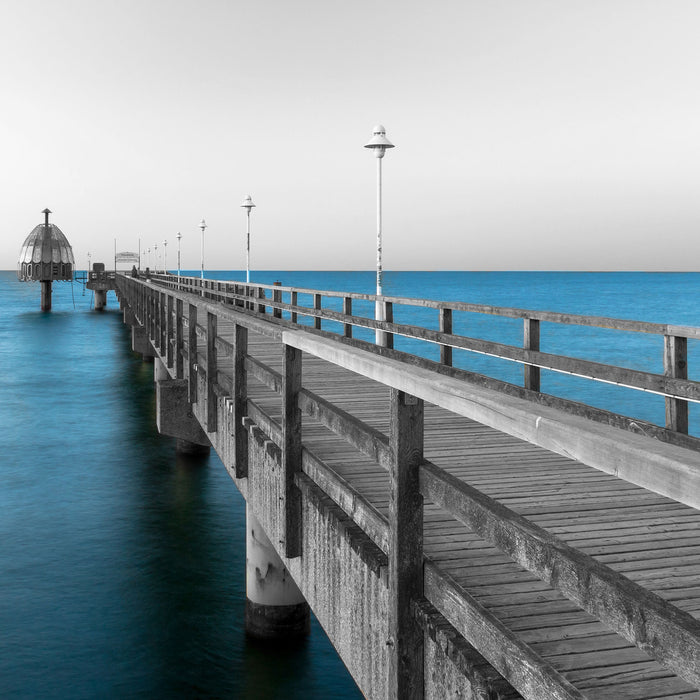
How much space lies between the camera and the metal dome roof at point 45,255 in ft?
351

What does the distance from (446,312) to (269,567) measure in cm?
394

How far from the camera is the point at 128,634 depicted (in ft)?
38.8

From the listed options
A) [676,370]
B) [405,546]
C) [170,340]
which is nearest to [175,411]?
[170,340]

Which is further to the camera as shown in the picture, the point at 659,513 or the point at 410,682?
the point at 659,513

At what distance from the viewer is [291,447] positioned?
4973 mm

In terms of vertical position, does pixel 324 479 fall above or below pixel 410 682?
above

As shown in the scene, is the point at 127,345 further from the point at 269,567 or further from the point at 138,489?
the point at 269,567

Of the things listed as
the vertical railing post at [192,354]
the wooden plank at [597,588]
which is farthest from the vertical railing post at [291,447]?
the vertical railing post at [192,354]

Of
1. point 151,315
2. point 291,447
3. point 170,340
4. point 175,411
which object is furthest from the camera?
point 151,315

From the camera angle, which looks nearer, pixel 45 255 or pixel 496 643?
pixel 496 643

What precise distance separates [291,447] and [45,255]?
110 metres

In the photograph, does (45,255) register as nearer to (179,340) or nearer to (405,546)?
(179,340)

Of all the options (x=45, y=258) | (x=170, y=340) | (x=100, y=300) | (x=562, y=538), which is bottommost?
(x=562, y=538)

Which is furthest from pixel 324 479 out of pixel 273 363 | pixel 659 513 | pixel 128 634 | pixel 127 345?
pixel 127 345
